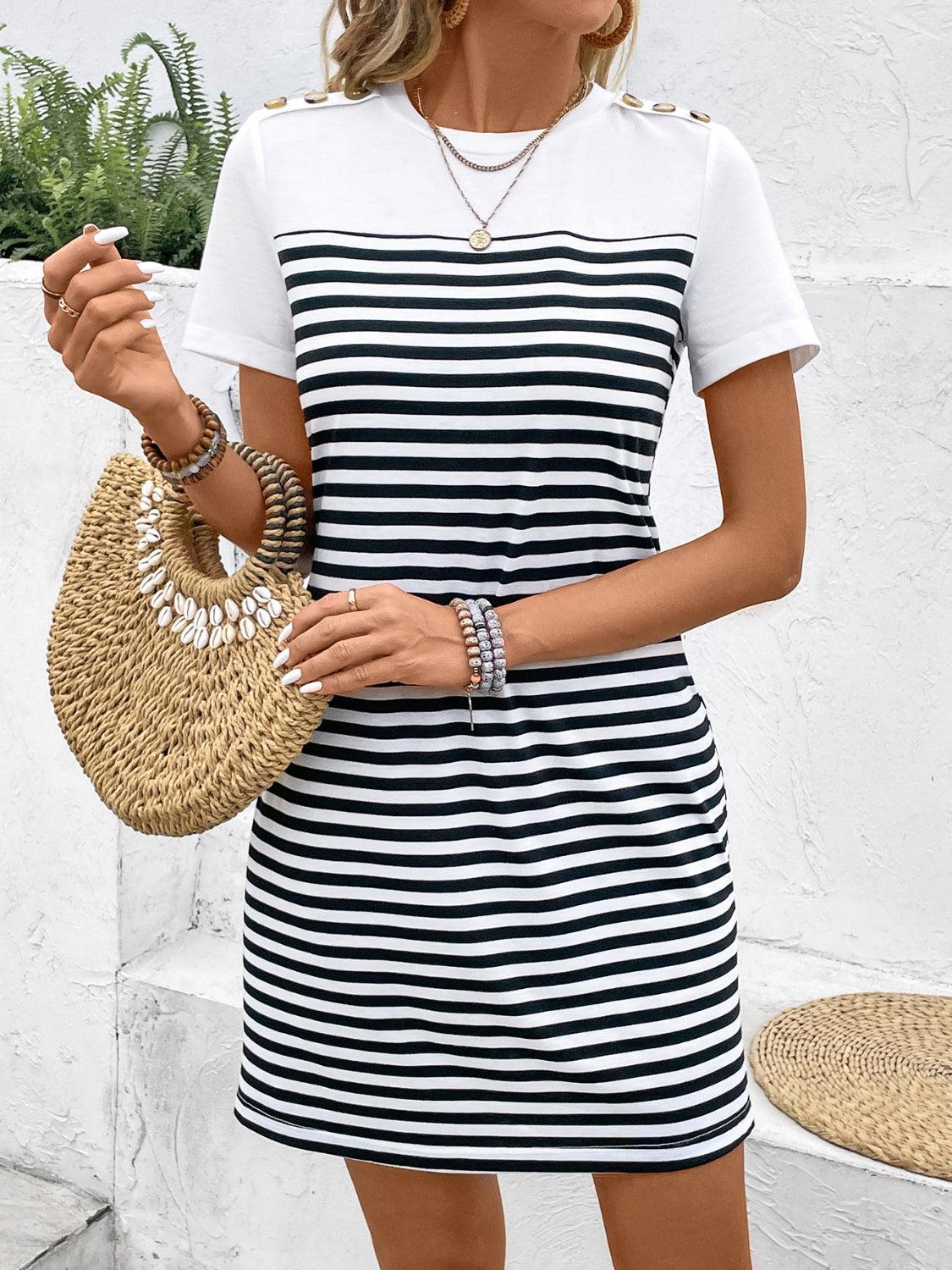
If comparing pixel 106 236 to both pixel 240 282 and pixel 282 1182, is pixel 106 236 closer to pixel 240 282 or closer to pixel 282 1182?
pixel 240 282

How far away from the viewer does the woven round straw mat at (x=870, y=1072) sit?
1.65 metres

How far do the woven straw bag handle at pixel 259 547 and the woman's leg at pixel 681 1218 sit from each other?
566mm

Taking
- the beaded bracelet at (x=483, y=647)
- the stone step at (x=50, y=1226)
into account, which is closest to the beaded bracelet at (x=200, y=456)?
the beaded bracelet at (x=483, y=647)

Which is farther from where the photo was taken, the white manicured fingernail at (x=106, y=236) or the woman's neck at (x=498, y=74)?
the woman's neck at (x=498, y=74)

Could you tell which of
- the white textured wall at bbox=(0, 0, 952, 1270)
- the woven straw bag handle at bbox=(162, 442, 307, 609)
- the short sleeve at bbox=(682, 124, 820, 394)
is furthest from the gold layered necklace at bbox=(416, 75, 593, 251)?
the white textured wall at bbox=(0, 0, 952, 1270)

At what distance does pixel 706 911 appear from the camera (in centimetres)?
110

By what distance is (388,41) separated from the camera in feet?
3.57

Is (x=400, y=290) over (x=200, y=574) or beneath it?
over

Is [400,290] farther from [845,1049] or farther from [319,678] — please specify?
[845,1049]

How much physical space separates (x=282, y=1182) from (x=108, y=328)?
54.3 inches

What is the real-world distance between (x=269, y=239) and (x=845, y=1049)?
1.35m

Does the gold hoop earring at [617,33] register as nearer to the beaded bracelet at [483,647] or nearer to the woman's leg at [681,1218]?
the beaded bracelet at [483,647]

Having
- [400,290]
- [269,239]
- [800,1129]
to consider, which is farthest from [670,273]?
[800,1129]

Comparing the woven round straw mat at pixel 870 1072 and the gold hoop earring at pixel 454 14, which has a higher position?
the gold hoop earring at pixel 454 14
